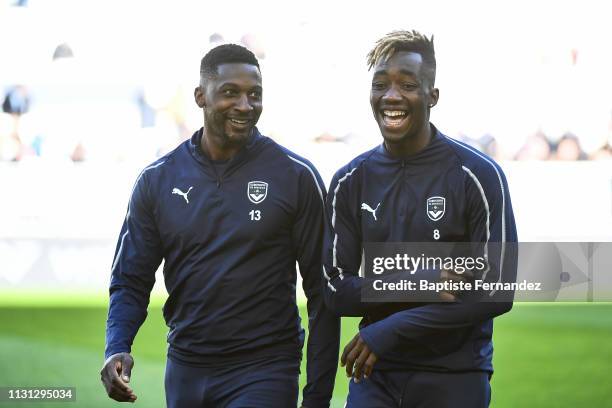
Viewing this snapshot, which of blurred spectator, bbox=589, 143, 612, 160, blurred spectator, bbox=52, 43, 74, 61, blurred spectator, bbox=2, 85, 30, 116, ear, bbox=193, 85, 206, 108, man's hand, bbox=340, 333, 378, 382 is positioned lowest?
man's hand, bbox=340, 333, 378, 382

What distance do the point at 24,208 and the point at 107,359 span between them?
2.24m

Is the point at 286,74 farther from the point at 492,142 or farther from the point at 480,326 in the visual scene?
the point at 480,326

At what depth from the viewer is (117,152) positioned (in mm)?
4891

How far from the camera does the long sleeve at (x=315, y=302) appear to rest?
9.34 ft

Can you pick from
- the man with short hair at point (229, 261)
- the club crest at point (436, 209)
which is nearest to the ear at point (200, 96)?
the man with short hair at point (229, 261)

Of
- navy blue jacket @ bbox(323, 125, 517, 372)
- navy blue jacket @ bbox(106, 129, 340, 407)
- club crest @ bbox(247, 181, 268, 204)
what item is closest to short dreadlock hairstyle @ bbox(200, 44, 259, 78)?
navy blue jacket @ bbox(106, 129, 340, 407)

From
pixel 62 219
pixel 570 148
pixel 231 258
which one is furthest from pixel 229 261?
pixel 570 148

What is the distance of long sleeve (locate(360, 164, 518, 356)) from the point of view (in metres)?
2.63

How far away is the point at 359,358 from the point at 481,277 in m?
0.36

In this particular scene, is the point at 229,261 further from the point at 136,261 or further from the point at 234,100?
the point at 234,100

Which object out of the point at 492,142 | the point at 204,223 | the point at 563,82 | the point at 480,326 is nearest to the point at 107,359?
the point at 204,223

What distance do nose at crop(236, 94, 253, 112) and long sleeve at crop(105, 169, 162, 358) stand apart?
35cm

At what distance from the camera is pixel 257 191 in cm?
290

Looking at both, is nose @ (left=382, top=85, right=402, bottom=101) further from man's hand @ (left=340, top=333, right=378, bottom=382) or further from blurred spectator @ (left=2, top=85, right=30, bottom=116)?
blurred spectator @ (left=2, top=85, right=30, bottom=116)
